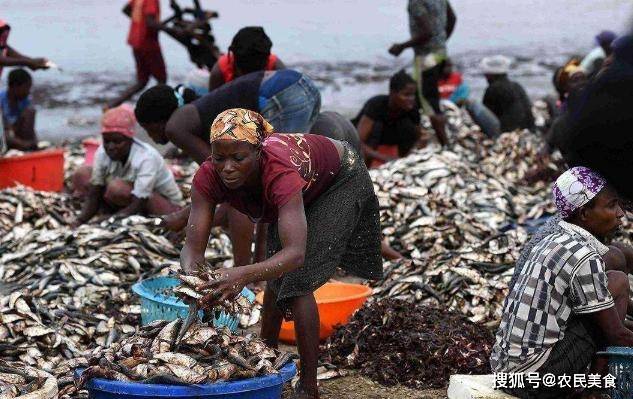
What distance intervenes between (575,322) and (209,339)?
135 cm

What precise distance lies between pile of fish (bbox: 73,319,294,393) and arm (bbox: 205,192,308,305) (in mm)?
240

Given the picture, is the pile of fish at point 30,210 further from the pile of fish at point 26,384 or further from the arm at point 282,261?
the arm at point 282,261

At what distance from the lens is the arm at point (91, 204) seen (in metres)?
7.71

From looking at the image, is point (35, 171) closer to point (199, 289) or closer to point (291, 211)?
point (291, 211)

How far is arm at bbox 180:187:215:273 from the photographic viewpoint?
423 cm

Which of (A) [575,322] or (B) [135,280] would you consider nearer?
(A) [575,322]

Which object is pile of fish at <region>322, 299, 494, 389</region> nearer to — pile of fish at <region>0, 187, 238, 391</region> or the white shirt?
pile of fish at <region>0, 187, 238, 391</region>

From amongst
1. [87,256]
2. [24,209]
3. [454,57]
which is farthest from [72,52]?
[87,256]

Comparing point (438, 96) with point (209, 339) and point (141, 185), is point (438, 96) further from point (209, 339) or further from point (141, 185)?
point (209, 339)

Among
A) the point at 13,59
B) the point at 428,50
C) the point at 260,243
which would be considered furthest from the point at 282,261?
the point at 428,50

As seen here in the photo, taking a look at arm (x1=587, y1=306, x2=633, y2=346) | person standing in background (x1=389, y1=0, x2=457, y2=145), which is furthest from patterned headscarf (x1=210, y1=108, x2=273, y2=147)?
person standing in background (x1=389, y1=0, x2=457, y2=145)

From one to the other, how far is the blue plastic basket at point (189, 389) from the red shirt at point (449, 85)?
1017 cm

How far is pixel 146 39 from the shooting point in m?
12.2

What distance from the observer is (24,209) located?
801 cm
